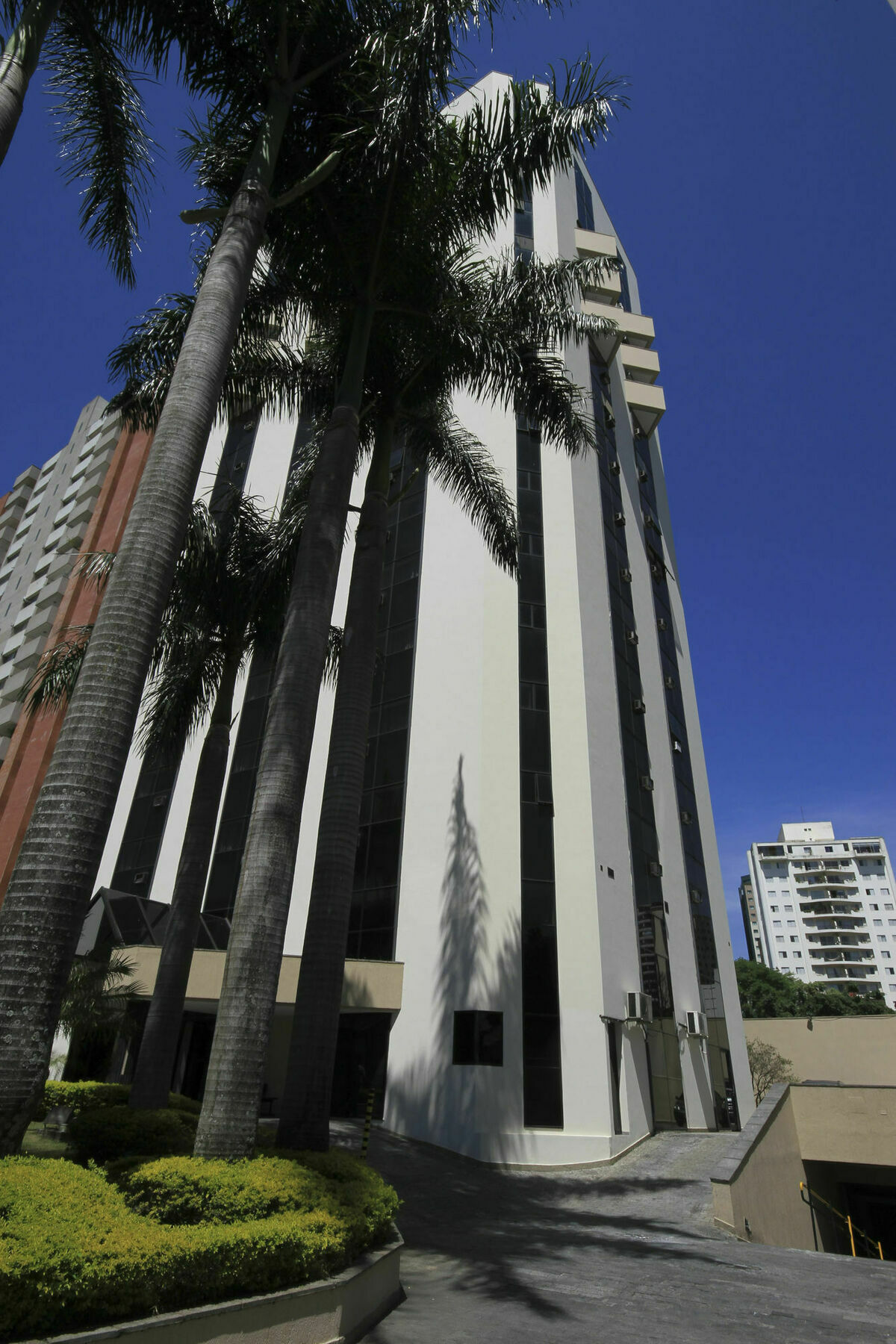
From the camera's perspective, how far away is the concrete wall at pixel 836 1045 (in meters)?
36.0

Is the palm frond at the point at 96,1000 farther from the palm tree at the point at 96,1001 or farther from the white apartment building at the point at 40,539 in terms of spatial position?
the white apartment building at the point at 40,539

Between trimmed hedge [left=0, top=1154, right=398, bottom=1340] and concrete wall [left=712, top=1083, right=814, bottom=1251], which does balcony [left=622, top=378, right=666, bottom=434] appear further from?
trimmed hedge [left=0, top=1154, right=398, bottom=1340]

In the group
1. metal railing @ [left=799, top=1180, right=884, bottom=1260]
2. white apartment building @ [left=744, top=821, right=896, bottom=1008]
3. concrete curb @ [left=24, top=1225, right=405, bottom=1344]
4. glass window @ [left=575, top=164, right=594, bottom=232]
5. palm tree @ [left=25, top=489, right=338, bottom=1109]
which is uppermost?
glass window @ [left=575, top=164, right=594, bottom=232]

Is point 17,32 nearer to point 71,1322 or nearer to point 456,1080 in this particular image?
point 71,1322

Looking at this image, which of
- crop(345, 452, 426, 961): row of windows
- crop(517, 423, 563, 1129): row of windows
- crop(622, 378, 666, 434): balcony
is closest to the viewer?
crop(517, 423, 563, 1129): row of windows

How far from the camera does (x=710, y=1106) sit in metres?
29.6

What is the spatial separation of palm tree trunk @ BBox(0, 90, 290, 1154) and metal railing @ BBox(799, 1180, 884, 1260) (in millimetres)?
20444

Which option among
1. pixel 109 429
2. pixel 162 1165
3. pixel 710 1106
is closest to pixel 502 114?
pixel 162 1165

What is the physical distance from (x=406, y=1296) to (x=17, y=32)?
15.5 metres

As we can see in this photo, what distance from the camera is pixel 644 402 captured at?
1734 inches

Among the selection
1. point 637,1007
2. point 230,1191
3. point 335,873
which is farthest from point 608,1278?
point 637,1007

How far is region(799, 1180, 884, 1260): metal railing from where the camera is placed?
2338 cm

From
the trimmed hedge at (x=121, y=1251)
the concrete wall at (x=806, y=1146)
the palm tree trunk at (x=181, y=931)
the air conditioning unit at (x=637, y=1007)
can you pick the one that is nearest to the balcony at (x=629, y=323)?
the air conditioning unit at (x=637, y=1007)

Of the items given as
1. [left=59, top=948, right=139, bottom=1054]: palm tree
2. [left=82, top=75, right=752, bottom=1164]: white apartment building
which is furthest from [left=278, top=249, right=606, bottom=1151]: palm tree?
[left=59, top=948, right=139, bottom=1054]: palm tree
